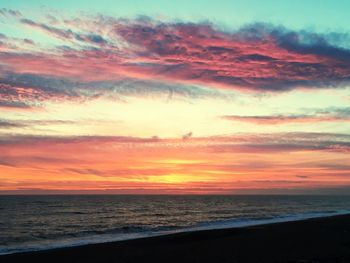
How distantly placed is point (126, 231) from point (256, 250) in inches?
732

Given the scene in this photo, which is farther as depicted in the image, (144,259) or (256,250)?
(256,250)

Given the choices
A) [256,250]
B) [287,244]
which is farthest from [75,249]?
[287,244]

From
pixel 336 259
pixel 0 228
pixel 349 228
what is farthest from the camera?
pixel 0 228

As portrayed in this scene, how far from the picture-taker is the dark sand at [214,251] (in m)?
21.8

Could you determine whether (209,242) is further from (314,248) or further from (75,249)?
(75,249)

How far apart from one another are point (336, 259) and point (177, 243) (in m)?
11.7

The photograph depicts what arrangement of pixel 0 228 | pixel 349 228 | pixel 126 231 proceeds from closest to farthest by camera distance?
pixel 349 228, pixel 126 231, pixel 0 228

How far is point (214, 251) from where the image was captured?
2425cm

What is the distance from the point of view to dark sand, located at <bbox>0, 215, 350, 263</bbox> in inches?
860

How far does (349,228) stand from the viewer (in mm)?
36594

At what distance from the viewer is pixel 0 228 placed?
43.8 metres

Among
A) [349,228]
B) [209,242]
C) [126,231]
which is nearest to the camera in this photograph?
[209,242]

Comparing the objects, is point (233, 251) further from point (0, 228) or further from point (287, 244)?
point (0, 228)

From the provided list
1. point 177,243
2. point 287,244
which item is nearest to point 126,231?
point 177,243
